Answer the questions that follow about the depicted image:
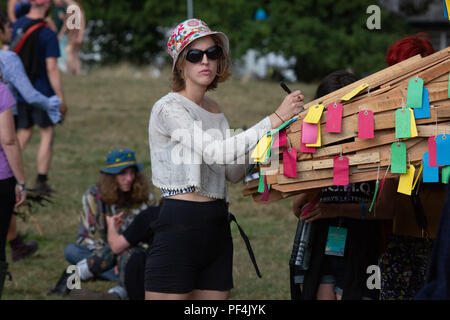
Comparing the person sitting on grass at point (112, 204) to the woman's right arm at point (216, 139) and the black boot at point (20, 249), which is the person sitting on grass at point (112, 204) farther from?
the woman's right arm at point (216, 139)

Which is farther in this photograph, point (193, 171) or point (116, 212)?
point (116, 212)

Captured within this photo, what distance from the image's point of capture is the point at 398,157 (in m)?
3.13

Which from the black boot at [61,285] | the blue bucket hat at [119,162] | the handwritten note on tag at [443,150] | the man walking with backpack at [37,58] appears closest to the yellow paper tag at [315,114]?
the handwritten note on tag at [443,150]

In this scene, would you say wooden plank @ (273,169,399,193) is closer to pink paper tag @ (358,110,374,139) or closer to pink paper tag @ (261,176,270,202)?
pink paper tag @ (261,176,270,202)

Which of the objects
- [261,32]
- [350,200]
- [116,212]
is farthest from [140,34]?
[350,200]

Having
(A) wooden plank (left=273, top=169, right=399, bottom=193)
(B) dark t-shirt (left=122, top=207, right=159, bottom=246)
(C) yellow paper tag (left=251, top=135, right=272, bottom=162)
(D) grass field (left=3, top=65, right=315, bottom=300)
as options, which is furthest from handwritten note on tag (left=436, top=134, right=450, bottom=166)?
(D) grass field (left=3, top=65, right=315, bottom=300)

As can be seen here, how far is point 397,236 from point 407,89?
1.09m

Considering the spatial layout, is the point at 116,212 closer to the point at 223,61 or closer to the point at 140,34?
the point at 223,61

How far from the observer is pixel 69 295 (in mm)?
6297

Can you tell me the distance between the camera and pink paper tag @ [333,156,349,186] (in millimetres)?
3215

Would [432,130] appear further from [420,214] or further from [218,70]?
[218,70]

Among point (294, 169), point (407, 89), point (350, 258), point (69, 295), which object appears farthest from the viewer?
point (69, 295)

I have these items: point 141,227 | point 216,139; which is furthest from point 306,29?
point 216,139

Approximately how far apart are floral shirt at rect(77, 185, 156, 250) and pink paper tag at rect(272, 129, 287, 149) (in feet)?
10.7
